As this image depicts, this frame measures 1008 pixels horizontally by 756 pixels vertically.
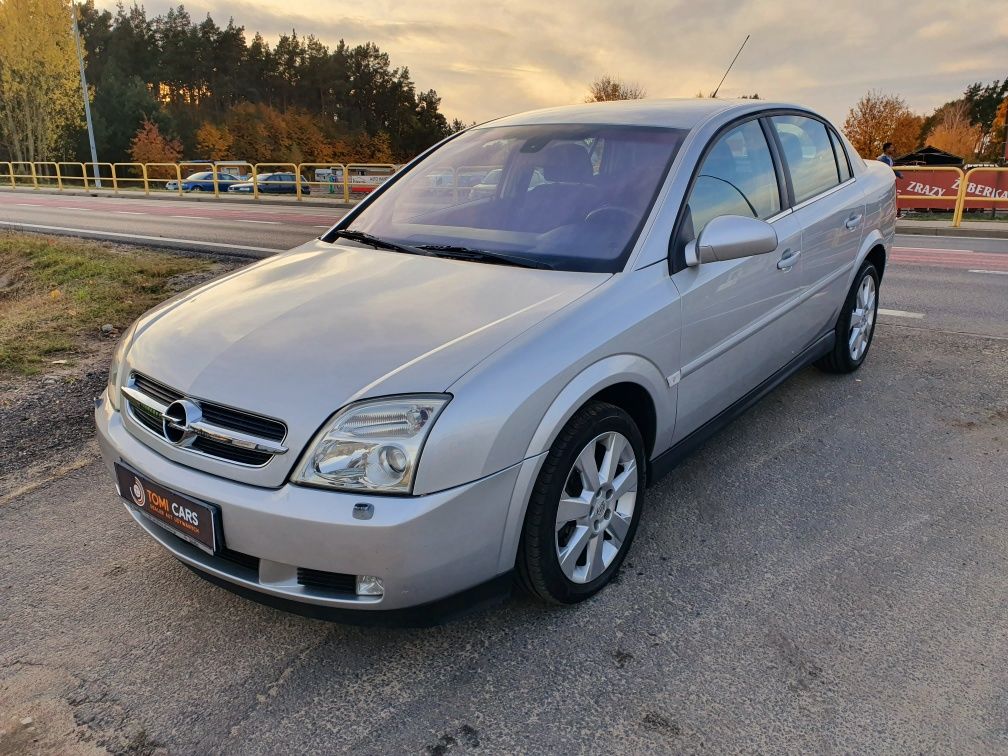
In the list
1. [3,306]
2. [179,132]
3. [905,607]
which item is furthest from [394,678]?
[179,132]

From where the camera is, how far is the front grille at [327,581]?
6.72 ft

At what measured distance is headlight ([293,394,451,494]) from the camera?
196 cm

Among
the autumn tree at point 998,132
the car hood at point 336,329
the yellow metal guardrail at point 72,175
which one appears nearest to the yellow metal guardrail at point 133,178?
the yellow metal guardrail at point 72,175

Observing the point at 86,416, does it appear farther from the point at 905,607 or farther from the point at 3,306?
the point at 3,306

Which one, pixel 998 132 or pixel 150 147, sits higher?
pixel 998 132

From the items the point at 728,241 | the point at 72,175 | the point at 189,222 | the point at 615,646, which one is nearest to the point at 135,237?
the point at 189,222

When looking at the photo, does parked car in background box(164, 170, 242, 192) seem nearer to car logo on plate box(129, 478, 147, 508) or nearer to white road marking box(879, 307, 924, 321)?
white road marking box(879, 307, 924, 321)

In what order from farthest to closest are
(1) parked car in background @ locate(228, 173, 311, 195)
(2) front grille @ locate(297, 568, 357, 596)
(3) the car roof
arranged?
(1) parked car in background @ locate(228, 173, 311, 195)
(3) the car roof
(2) front grille @ locate(297, 568, 357, 596)

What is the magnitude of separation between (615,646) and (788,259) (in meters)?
2.09

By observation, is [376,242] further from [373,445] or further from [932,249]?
[932,249]

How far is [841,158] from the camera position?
14.7 feet

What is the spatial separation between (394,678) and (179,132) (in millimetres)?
68488

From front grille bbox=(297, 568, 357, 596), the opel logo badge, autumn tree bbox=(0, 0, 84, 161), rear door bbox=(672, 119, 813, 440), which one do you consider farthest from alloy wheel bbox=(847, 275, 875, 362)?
autumn tree bbox=(0, 0, 84, 161)

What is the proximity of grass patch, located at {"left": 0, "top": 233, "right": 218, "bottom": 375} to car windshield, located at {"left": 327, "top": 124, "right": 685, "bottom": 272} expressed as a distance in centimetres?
300
